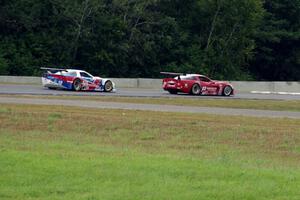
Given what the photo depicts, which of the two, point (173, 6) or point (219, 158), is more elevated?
point (173, 6)

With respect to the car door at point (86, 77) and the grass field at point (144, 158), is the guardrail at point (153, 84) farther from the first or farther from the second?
the grass field at point (144, 158)

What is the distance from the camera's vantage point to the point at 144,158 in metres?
11.3

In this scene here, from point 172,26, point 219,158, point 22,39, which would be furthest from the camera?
point 172,26

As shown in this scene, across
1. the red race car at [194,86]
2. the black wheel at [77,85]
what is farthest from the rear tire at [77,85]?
the red race car at [194,86]

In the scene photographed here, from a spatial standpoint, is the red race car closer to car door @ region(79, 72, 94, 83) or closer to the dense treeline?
car door @ region(79, 72, 94, 83)

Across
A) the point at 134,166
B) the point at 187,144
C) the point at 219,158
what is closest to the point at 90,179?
the point at 134,166

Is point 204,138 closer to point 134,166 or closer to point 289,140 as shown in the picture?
point 289,140

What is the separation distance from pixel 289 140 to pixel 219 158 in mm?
4411

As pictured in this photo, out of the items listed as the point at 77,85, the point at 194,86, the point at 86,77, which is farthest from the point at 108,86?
the point at 194,86

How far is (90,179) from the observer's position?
356 inches

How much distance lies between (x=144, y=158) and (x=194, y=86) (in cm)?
3049

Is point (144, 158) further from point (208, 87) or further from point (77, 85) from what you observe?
point (208, 87)

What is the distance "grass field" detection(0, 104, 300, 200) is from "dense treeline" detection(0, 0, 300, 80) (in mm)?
37680

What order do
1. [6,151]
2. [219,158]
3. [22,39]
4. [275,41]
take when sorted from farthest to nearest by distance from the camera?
[275,41] < [22,39] < [219,158] < [6,151]
